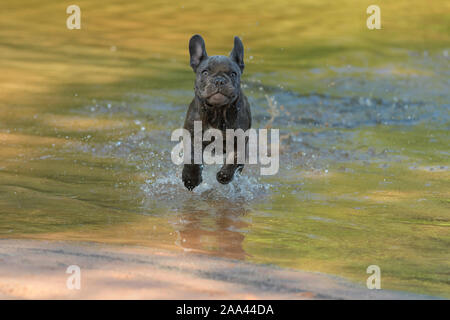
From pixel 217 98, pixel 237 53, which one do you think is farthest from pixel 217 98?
pixel 237 53

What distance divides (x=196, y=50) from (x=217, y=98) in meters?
0.78

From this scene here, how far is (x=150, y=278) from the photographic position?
5.16 meters

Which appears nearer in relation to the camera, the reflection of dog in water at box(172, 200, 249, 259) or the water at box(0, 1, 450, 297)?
the reflection of dog in water at box(172, 200, 249, 259)

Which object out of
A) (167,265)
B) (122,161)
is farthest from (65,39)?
(167,265)

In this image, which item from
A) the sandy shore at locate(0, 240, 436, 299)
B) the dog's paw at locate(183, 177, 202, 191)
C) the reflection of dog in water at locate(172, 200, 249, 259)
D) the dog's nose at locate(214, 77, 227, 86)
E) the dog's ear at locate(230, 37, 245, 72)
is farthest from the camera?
the dog's paw at locate(183, 177, 202, 191)

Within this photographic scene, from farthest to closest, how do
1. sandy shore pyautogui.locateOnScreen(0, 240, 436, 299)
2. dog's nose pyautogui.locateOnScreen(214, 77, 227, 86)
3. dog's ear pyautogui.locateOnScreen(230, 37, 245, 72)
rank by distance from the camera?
1. dog's ear pyautogui.locateOnScreen(230, 37, 245, 72)
2. dog's nose pyautogui.locateOnScreen(214, 77, 227, 86)
3. sandy shore pyautogui.locateOnScreen(0, 240, 436, 299)

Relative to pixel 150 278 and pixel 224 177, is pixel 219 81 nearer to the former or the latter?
pixel 224 177

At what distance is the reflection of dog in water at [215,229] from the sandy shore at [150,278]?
45 centimetres

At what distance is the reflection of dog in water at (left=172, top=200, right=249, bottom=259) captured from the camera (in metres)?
6.49

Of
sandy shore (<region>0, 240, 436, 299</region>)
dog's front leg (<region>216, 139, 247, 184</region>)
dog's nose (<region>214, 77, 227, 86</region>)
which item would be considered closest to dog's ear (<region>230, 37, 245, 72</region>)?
dog's nose (<region>214, 77, 227, 86</region>)

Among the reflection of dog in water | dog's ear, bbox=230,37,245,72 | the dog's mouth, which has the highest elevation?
dog's ear, bbox=230,37,245,72

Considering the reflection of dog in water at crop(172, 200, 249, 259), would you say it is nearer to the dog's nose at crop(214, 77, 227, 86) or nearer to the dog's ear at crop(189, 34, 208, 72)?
the dog's nose at crop(214, 77, 227, 86)

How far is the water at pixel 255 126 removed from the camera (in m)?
6.90
